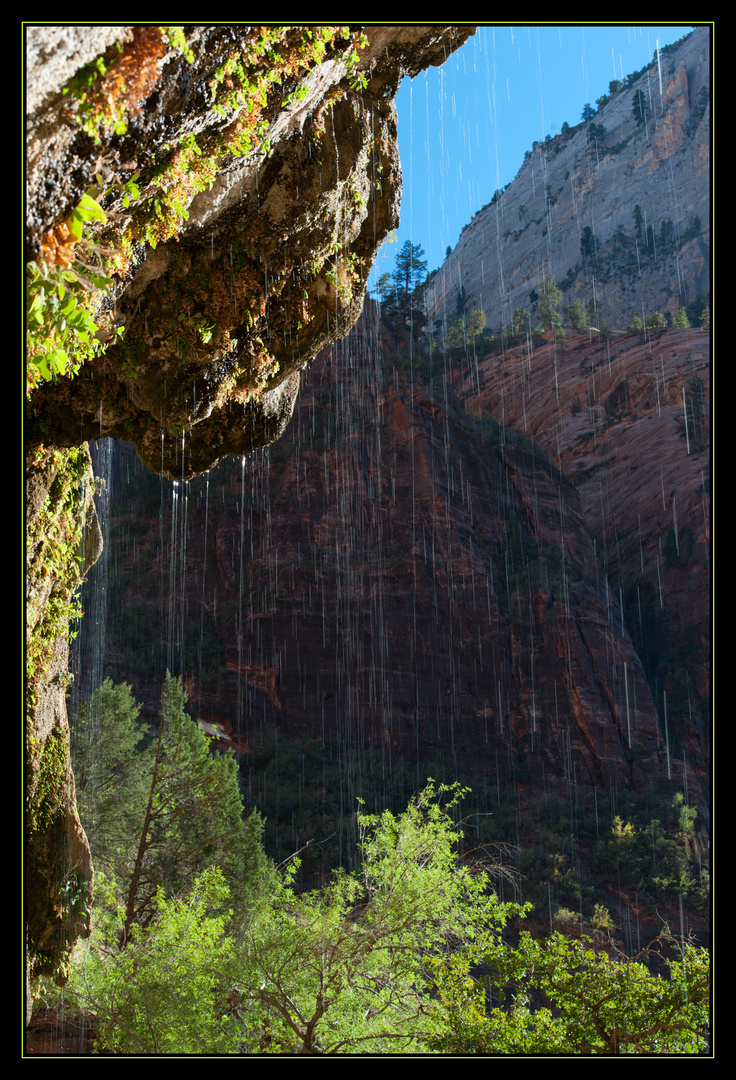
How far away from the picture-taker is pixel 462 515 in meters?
35.8

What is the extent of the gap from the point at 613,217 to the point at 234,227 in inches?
Answer: 2694

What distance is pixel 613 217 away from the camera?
66.2 m

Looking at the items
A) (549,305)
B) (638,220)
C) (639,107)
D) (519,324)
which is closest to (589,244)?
(638,220)

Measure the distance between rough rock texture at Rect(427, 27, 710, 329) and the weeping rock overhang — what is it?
50348mm

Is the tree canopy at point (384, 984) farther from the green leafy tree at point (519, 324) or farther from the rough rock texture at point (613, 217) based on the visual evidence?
the rough rock texture at point (613, 217)

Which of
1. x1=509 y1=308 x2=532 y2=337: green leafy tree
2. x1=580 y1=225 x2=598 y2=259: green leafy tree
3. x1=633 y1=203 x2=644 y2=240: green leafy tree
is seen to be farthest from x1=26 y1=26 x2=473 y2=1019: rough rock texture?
x1=633 y1=203 x2=644 y2=240: green leafy tree

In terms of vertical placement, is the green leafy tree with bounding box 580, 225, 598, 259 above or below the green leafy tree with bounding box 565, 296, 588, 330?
above

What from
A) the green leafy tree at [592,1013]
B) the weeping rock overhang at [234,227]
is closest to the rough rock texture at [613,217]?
the weeping rock overhang at [234,227]

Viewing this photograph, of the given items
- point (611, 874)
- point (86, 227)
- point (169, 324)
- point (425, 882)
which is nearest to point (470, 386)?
point (611, 874)

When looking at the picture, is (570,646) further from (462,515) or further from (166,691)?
(166,691)

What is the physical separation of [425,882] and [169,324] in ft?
30.7

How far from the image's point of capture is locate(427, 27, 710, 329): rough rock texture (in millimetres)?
58906

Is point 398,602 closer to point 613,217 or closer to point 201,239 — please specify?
point 201,239

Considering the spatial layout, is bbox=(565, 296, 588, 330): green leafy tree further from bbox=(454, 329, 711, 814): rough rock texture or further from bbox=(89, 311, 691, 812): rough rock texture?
bbox=(89, 311, 691, 812): rough rock texture
